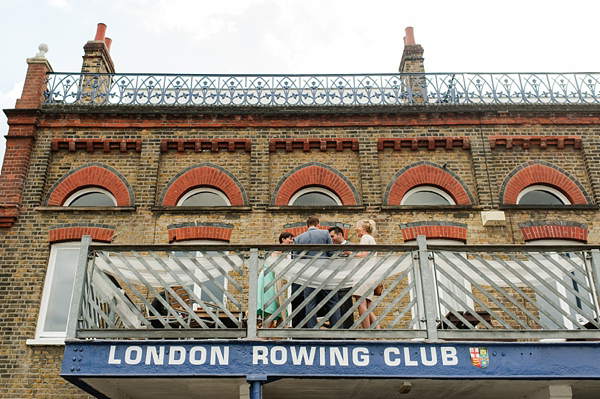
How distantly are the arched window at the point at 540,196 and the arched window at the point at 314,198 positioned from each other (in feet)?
12.3

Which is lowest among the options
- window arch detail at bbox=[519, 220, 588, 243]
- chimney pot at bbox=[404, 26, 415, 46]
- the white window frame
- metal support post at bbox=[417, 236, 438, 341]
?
metal support post at bbox=[417, 236, 438, 341]

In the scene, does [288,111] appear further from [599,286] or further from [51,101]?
[599,286]

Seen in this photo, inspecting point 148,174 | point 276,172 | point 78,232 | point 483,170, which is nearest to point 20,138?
point 78,232

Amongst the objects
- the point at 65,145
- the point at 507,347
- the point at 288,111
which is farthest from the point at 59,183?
the point at 507,347

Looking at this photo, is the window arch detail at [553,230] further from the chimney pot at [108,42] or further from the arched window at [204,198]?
Answer: the chimney pot at [108,42]

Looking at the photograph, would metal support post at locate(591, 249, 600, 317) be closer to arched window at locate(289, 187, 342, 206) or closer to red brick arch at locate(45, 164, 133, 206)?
arched window at locate(289, 187, 342, 206)

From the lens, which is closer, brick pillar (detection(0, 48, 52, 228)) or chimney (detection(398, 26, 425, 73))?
brick pillar (detection(0, 48, 52, 228))

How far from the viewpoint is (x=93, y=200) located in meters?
11.5

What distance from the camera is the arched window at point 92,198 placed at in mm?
11406

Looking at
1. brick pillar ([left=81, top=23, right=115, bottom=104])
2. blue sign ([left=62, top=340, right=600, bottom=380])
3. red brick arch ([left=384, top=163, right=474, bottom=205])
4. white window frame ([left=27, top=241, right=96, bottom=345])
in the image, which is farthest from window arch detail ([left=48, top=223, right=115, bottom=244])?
red brick arch ([left=384, top=163, right=474, bottom=205])

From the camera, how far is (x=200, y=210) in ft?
35.8

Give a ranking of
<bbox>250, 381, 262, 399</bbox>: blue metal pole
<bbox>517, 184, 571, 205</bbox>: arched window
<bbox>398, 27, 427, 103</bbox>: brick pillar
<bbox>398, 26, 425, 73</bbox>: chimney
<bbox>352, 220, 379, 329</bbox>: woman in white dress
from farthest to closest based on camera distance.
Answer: <bbox>398, 26, 425, 73</bbox>: chimney
<bbox>398, 27, 427, 103</bbox>: brick pillar
<bbox>517, 184, 571, 205</bbox>: arched window
<bbox>352, 220, 379, 329</bbox>: woman in white dress
<bbox>250, 381, 262, 399</bbox>: blue metal pole

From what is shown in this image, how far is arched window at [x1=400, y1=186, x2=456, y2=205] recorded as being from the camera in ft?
37.6

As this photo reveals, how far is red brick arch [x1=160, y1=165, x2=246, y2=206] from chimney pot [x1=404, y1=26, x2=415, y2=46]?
20.8 ft
